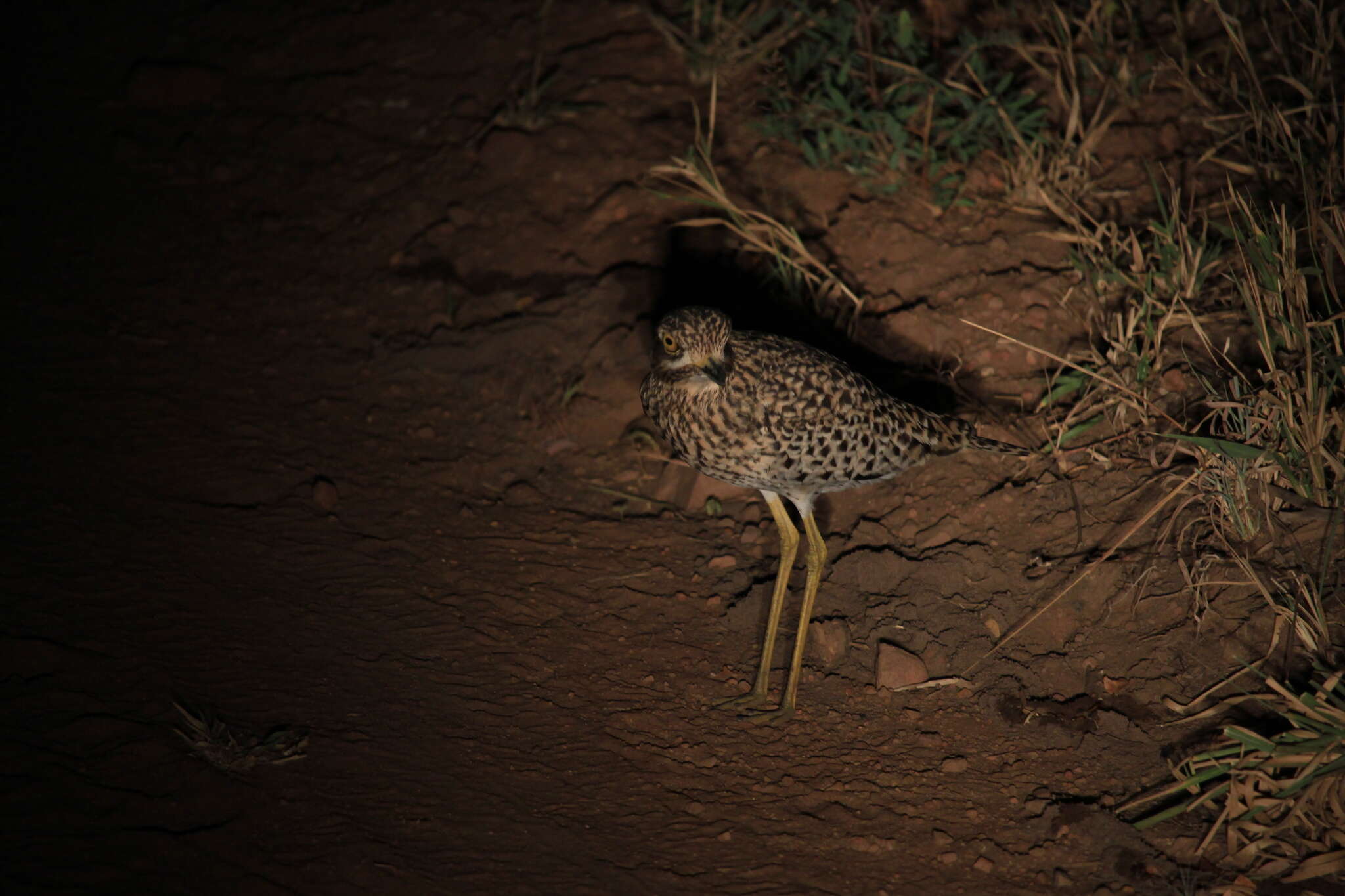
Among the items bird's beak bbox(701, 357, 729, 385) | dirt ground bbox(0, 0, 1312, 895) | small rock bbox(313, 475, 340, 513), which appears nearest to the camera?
dirt ground bbox(0, 0, 1312, 895)

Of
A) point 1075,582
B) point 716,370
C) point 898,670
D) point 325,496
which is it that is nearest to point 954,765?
point 898,670

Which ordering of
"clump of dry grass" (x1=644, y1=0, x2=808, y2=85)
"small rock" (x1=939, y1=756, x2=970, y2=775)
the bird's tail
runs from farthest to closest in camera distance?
"clump of dry grass" (x1=644, y1=0, x2=808, y2=85) < the bird's tail < "small rock" (x1=939, y1=756, x2=970, y2=775)

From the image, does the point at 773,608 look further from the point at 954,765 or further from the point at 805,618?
the point at 954,765

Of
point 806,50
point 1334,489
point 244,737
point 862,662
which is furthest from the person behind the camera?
point 806,50

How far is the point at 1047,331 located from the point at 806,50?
7.27 ft

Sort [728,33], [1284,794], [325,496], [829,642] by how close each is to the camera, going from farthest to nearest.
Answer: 1. [728,33]
2. [325,496]
3. [829,642]
4. [1284,794]

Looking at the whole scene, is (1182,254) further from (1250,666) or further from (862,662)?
(862,662)

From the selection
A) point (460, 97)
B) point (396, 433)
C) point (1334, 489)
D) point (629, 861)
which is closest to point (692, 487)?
point (396, 433)

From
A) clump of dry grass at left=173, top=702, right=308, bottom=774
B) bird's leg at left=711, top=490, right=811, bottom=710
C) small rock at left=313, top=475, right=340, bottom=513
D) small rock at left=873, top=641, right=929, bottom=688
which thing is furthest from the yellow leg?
small rock at left=313, top=475, right=340, bottom=513

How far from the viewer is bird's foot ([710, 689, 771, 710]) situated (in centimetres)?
386

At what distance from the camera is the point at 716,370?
12.6ft

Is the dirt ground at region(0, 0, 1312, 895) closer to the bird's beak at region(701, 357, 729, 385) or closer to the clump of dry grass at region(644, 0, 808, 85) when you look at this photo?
the clump of dry grass at region(644, 0, 808, 85)

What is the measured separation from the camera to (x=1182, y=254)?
4.46 meters

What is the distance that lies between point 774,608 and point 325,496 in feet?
7.05
